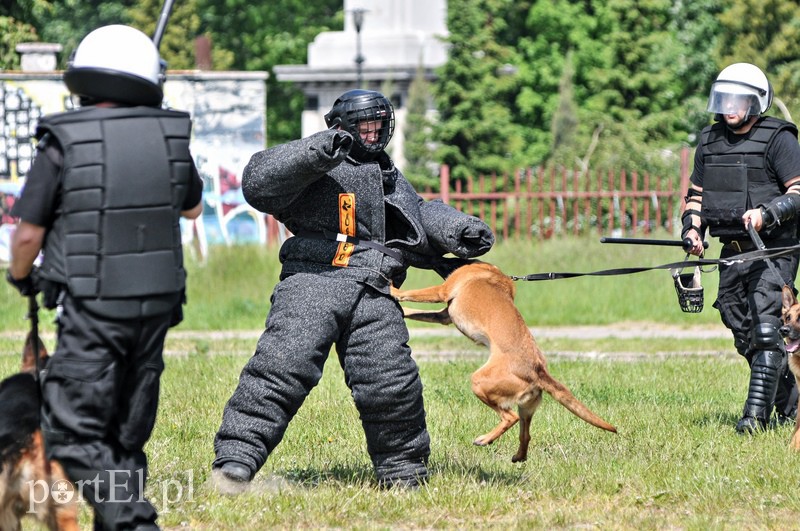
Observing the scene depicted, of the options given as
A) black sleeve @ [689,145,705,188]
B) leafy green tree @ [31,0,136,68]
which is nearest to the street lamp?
black sleeve @ [689,145,705,188]

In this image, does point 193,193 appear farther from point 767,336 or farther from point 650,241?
point 767,336

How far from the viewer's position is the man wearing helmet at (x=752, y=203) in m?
7.05

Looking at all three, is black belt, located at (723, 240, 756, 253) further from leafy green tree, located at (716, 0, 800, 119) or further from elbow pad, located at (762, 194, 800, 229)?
leafy green tree, located at (716, 0, 800, 119)

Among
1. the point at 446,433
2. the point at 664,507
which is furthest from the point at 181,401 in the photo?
the point at 664,507

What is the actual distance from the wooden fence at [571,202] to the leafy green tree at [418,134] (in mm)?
5923

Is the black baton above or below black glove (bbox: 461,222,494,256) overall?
below

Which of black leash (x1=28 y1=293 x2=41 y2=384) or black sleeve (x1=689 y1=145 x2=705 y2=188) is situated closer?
black leash (x1=28 y1=293 x2=41 y2=384)

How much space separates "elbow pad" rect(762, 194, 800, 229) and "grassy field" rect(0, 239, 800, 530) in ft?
4.17

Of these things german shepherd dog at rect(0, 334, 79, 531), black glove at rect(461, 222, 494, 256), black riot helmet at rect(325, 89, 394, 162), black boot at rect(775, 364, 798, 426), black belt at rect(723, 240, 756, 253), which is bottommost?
black boot at rect(775, 364, 798, 426)

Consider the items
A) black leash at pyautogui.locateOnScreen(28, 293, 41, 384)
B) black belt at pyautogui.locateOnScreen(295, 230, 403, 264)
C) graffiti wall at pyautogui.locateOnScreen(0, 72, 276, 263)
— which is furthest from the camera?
graffiti wall at pyautogui.locateOnScreen(0, 72, 276, 263)

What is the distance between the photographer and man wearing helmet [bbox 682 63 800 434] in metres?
7.05

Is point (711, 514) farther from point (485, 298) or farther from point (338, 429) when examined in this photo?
point (338, 429)

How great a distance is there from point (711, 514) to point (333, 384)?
4.16 meters

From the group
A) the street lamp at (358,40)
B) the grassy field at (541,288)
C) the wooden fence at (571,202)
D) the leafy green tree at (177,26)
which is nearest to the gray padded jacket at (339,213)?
the grassy field at (541,288)
